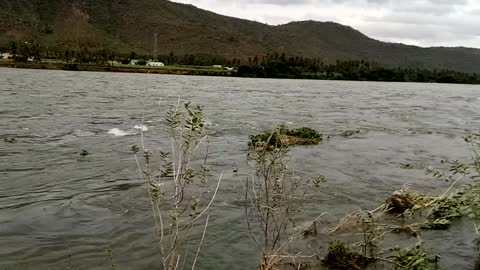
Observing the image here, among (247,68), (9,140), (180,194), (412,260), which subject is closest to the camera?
(412,260)

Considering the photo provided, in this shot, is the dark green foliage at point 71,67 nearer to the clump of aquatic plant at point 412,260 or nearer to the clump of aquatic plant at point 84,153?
the clump of aquatic plant at point 84,153

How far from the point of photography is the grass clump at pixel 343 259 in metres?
9.94

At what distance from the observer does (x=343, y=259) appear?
999cm

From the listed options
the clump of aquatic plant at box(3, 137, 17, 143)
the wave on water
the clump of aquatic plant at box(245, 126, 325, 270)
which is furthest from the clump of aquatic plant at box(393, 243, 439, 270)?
the wave on water

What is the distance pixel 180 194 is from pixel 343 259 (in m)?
4.14

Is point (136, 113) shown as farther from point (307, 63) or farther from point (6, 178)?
point (307, 63)

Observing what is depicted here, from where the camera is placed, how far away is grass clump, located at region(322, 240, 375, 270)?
9.94 metres

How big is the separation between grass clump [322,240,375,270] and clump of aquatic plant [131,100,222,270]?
266 centimetres

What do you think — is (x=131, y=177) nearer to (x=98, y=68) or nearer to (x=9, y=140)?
(x=9, y=140)

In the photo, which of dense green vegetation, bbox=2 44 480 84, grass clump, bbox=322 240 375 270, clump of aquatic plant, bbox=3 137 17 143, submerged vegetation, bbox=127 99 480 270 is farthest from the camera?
dense green vegetation, bbox=2 44 480 84

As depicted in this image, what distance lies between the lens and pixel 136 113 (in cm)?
3847

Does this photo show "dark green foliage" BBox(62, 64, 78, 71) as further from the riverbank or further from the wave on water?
the wave on water

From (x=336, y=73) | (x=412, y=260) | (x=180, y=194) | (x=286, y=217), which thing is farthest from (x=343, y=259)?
(x=336, y=73)

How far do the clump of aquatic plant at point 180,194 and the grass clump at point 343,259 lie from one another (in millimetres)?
2657
